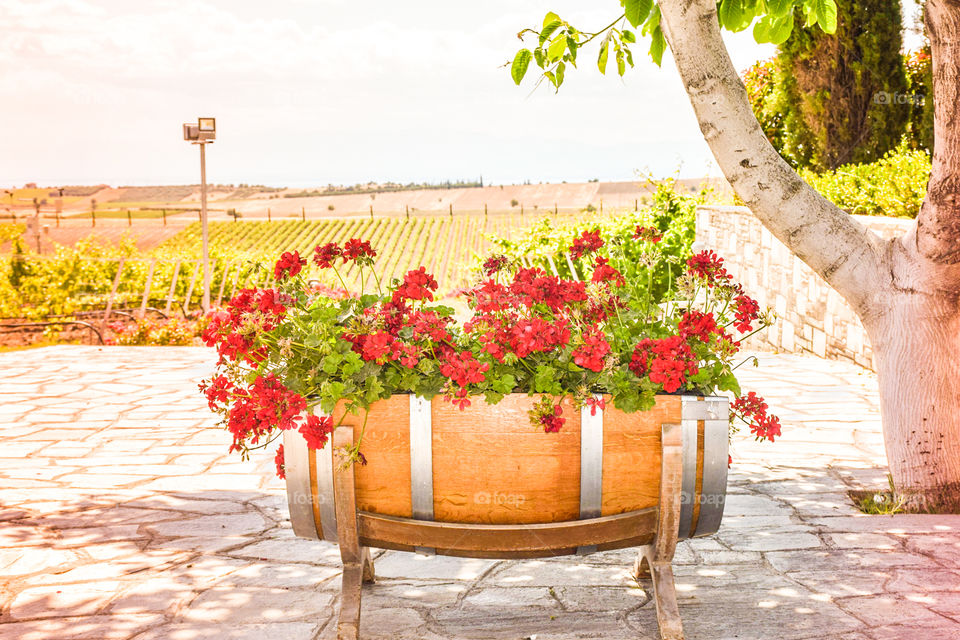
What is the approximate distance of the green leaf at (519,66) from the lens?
4.14 meters

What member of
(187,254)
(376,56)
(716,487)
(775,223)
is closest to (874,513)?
(775,223)

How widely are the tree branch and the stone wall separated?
9.54ft

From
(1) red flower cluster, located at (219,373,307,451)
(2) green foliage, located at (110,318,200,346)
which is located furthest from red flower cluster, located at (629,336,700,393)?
(2) green foliage, located at (110,318,200,346)

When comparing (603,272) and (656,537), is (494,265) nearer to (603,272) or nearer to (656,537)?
(603,272)

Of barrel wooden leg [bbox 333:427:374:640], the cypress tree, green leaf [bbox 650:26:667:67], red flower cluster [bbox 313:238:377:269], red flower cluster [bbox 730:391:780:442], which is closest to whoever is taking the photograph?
barrel wooden leg [bbox 333:427:374:640]

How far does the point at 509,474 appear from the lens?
2.54m

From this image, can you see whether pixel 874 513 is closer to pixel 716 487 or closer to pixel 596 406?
pixel 716 487

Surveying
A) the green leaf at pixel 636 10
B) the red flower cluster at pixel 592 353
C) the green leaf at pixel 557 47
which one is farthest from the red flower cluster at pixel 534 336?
the green leaf at pixel 557 47

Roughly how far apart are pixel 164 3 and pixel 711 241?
15211 cm

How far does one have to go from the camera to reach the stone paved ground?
288 centimetres

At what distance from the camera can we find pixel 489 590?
322cm

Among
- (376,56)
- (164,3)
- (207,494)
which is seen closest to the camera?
(207,494)

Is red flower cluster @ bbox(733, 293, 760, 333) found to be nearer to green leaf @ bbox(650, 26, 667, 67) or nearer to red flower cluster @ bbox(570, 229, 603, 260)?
red flower cluster @ bbox(570, 229, 603, 260)

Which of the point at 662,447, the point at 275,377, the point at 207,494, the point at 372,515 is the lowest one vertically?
the point at 207,494
